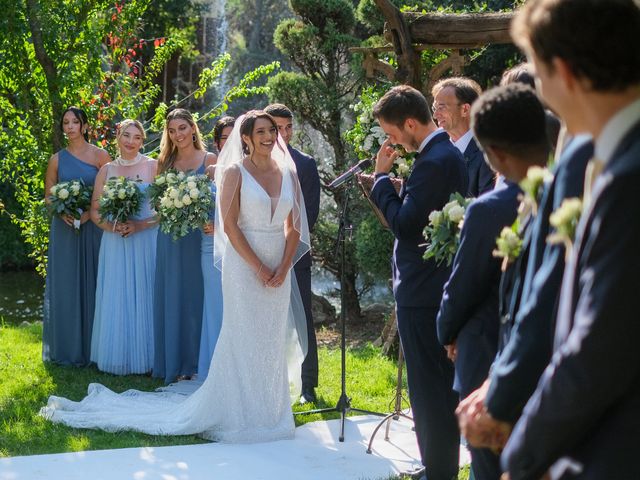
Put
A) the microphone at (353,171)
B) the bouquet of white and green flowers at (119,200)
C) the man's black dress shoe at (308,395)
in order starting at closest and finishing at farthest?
1. the microphone at (353,171)
2. the man's black dress shoe at (308,395)
3. the bouquet of white and green flowers at (119,200)

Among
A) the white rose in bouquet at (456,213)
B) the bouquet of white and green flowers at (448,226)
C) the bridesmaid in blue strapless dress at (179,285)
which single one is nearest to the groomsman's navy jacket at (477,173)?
the bouquet of white and green flowers at (448,226)

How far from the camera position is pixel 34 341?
32.4 feet

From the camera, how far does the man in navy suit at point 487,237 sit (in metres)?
2.83

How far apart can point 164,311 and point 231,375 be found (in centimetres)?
187

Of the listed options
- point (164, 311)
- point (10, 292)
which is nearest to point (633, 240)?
point (164, 311)

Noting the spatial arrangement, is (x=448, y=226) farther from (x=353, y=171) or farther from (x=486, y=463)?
(x=353, y=171)

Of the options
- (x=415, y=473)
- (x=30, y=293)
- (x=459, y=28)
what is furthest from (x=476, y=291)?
(x=30, y=293)

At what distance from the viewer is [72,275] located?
337 inches

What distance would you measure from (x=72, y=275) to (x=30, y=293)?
8863 mm

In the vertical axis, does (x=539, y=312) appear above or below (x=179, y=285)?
above

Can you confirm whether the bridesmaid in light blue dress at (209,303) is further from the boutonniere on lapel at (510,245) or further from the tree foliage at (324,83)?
the boutonniere on lapel at (510,245)

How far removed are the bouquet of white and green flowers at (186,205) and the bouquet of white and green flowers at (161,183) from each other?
3cm

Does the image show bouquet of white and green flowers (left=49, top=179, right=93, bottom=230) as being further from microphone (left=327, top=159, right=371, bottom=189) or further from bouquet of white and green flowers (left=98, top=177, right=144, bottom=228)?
microphone (left=327, top=159, right=371, bottom=189)

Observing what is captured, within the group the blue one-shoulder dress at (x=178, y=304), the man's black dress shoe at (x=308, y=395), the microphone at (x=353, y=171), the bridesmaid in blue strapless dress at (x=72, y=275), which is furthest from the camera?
the bridesmaid in blue strapless dress at (x=72, y=275)
